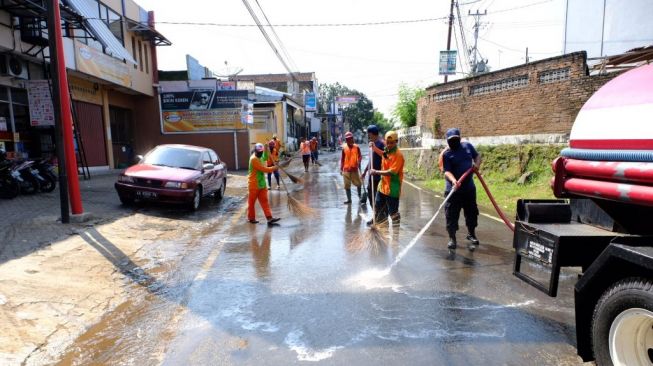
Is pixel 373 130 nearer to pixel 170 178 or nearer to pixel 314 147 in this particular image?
pixel 170 178

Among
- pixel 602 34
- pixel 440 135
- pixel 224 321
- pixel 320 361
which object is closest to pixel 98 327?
pixel 224 321

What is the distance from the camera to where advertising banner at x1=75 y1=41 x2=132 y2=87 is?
48.9 ft

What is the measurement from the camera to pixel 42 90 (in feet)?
42.1

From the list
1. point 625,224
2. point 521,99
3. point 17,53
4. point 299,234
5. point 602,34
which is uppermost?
point 602,34

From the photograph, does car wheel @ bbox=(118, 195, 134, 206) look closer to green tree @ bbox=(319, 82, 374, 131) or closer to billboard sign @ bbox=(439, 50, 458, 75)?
billboard sign @ bbox=(439, 50, 458, 75)

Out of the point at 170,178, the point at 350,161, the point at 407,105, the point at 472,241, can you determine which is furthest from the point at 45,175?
the point at 407,105

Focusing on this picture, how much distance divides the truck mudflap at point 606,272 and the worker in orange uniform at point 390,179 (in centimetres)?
408

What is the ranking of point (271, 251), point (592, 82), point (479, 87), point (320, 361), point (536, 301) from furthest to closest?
point (479, 87), point (592, 82), point (271, 251), point (536, 301), point (320, 361)

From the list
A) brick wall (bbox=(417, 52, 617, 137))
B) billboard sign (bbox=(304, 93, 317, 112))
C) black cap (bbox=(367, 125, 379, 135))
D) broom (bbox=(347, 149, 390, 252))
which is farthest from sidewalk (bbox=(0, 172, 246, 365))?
billboard sign (bbox=(304, 93, 317, 112))

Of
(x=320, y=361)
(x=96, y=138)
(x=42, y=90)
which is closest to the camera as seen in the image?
(x=320, y=361)

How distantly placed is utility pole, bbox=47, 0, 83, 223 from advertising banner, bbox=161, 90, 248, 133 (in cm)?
1396

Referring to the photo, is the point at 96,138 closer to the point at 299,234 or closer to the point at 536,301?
the point at 299,234

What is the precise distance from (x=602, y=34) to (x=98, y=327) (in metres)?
23.3

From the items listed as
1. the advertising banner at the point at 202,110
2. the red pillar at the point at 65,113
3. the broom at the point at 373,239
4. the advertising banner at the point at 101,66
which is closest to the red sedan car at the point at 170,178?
the red pillar at the point at 65,113
